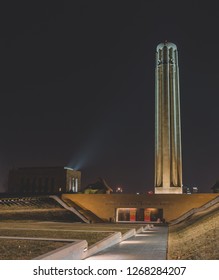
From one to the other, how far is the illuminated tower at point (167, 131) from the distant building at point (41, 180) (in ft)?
57.8

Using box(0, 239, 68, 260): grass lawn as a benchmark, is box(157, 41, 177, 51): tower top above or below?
above

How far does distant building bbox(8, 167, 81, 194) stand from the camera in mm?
63594

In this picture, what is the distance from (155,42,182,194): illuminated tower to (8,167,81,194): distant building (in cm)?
1762

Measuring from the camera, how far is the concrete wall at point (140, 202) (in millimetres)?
46031

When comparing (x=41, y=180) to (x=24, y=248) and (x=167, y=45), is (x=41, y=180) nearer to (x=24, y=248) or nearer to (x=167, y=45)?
(x=167, y=45)

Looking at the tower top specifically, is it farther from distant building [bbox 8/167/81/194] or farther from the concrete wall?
distant building [bbox 8/167/81/194]

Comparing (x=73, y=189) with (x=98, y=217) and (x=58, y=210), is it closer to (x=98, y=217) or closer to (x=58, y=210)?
(x=98, y=217)

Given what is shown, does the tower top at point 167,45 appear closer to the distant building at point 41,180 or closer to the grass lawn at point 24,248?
the distant building at point 41,180

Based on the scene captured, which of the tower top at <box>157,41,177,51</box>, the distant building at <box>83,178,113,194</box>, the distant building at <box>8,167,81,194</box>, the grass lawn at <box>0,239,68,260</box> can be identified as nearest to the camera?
the grass lawn at <box>0,239,68,260</box>

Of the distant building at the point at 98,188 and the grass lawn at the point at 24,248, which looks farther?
the distant building at the point at 98,188

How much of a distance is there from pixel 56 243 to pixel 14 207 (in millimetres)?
26857

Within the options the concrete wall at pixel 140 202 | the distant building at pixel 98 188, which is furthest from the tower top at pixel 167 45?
the concrete wall at pixel 140 202

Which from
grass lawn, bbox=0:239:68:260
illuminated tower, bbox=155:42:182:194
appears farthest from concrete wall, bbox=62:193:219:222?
grass lawn, bbox=0:239:68:260
